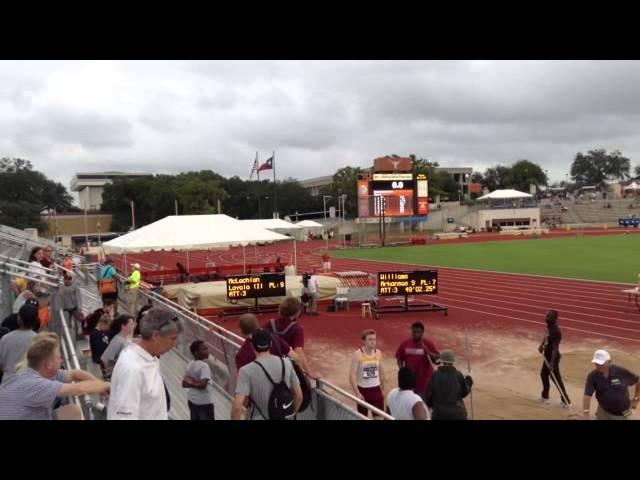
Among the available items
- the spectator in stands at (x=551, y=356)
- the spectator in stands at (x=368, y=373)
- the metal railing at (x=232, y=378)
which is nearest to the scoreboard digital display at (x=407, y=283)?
the metal railing at (x=232, y=378)

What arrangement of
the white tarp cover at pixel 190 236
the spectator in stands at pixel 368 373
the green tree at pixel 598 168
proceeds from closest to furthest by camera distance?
the spectator in stands at pixel 368 373, the white tarp cover at pixel 190 236, the green tree at pixel 598 168


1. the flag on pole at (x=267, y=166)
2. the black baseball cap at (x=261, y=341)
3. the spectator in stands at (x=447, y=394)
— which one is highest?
the flag on pole at (x=267, y=166)

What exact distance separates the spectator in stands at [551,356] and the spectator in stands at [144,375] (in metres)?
6.80

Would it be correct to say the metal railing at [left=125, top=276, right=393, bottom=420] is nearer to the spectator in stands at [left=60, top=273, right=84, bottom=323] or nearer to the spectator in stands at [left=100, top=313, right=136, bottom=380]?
the spectator in stands at [left=100, top=313, right=136, bottom=380]

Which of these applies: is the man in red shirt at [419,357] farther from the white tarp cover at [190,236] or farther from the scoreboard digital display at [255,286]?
the white tarp cover at [190,236]

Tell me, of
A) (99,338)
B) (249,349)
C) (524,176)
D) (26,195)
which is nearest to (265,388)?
(249,349)

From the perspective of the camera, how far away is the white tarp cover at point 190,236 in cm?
1970

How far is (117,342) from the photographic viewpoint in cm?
602

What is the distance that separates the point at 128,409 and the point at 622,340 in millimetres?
13599

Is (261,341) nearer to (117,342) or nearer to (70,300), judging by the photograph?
(117,342)

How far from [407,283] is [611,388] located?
11975mm
